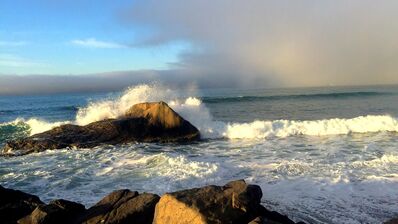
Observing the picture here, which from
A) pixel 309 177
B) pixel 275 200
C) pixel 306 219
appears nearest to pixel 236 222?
pixel 306 219

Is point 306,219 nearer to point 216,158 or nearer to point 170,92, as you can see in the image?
point 216,158

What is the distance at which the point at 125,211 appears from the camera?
6.24m

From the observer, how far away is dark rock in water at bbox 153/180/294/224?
5.55 metres

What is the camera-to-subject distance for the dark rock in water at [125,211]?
618cm

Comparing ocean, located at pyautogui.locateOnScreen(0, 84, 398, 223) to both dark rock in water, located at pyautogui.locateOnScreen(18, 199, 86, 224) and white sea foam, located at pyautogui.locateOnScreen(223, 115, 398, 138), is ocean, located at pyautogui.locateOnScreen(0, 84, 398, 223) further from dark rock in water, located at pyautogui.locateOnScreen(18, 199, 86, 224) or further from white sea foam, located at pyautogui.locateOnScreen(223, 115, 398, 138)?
dark rock in water, located at pyautogui.locateOnScreen(18, 199, 86, 224)

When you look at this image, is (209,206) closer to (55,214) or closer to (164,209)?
(164,209)

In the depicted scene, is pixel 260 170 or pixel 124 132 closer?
pixel 260 170

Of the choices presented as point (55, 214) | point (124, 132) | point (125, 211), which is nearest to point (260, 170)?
point (125, 211)

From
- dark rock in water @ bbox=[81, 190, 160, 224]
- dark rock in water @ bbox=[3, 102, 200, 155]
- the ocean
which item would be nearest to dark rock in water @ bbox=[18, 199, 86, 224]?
dark rock in water @ bbox=[81, 190, 160, 224]

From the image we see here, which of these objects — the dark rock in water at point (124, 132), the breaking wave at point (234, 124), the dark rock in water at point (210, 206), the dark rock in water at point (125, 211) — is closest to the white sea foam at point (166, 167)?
the dark rock in water at point (125, 211)

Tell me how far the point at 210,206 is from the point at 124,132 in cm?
1142

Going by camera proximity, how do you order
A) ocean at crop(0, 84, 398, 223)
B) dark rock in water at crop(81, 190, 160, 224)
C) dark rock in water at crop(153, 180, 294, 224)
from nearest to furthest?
1. dark rock in water at crop(153, 180, 294, 224)
2. dark rock in water at crop(81, 190, 160, 224)
3. ocean at crop(0, 84, 398, 223)

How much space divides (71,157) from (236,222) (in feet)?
29.3

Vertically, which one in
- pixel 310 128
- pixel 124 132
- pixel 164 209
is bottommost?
pixel 310 128
